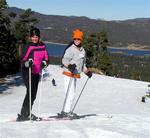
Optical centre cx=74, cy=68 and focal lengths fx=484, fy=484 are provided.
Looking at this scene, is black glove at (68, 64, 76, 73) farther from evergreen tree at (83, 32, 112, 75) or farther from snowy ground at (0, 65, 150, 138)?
evergreen tree at (83, 32, 112, 75)

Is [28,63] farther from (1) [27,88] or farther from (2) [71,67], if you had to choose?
(2) [71,67]

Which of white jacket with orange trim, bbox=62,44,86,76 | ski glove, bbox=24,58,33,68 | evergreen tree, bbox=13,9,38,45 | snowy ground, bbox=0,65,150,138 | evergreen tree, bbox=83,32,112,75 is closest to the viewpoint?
snowy ground, bbox=0,65,150,138

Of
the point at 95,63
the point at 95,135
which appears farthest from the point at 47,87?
the point at 95,63

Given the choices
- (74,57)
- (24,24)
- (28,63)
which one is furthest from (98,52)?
(28,63)

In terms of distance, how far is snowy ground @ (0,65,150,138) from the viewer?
8.58 m

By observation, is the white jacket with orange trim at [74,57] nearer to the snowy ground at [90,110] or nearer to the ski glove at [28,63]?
the ski glove at [28,63]

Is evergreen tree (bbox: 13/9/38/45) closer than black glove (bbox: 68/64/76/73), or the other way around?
black glove (bbox: 68/64/76/73)

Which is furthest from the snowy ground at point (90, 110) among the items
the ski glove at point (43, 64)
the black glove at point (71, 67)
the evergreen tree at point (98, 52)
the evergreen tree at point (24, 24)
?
the evergreen tree at point (98, 52)

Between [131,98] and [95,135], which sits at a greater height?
[95,135]

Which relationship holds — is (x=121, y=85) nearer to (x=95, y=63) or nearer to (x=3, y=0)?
(x=3, y=0)

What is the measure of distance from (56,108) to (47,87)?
644 cm

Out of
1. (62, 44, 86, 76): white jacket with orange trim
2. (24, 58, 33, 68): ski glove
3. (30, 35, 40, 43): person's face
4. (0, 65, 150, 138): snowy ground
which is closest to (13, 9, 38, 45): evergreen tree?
(0, 65, 150, 138): snowy ground

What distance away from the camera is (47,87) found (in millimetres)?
24672

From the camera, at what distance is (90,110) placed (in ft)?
58.6
